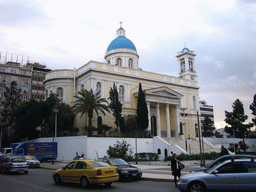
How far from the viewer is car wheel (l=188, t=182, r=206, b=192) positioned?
8.55 metres

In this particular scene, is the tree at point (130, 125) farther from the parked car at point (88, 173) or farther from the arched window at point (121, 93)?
the parked car at point (88, 173)

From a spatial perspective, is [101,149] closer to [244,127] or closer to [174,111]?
[174,111]

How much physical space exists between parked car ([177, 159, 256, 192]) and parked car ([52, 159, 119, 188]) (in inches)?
134

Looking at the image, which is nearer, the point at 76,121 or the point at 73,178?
the point at 73,178

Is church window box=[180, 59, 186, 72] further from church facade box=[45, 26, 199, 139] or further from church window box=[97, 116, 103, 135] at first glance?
church window box=[97, 116, 103, 135]

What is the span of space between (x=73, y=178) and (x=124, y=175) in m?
2.94

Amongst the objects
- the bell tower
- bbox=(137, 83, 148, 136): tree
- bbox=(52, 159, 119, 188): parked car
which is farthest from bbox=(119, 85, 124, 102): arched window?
bbox=(52, 159, 119, 188): parked car

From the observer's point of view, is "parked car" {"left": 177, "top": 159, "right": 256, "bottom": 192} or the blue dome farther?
the blue dome

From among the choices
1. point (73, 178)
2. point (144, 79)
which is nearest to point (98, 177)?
point (73, 178)

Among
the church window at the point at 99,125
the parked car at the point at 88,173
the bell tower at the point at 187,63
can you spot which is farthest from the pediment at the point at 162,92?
the parked car at the point at 88,173

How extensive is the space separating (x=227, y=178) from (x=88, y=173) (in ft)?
18.6

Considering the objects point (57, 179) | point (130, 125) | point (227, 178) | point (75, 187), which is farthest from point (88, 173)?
point (130, 125)

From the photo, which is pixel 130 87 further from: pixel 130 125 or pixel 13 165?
pixel 13 165

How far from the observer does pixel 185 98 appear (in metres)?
51.2
